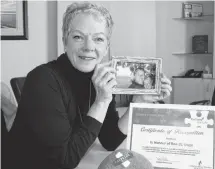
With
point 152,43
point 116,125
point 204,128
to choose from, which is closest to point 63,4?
point 152,43

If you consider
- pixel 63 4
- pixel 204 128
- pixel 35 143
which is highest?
pixel 63 4

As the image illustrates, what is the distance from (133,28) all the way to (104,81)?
12.3ft

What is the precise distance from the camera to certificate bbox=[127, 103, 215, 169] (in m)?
0.87

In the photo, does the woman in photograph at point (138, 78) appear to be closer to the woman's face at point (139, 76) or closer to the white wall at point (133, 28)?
the woman's face at point (139, 76)

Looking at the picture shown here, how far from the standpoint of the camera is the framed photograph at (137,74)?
40.7 inches

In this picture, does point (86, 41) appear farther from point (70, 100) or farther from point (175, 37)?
point (175, 37)

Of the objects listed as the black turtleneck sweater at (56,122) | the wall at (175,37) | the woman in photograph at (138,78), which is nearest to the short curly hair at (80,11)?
the black turtleneck sweater at (56,122)

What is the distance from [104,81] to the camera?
3.52 ft

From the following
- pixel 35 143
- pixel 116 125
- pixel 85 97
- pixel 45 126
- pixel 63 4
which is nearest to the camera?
pixel 45 126

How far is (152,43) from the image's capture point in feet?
16.0

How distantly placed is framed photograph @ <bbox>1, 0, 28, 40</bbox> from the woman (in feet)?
9.86

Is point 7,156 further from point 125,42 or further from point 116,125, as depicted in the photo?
point 125,42

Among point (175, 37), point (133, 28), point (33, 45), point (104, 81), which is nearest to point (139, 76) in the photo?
point (104, 81)

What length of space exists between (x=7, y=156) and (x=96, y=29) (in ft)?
2.27
